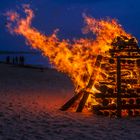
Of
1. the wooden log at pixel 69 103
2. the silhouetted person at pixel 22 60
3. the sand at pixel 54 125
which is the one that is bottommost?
the sand at pixel 54 125

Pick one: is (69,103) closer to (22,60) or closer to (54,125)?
(54,125)

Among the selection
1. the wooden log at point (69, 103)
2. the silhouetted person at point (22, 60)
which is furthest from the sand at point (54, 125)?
the silhouetted person at point (22, 60)

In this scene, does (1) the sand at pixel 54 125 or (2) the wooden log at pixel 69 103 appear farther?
(2) the wooden log at pixel 69 103

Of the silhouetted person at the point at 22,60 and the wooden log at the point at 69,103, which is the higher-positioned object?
the silhouetted person at the point at 22,60

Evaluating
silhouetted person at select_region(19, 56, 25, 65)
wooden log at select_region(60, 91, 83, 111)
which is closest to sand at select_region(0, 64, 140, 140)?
wooden log at select_region(60, 91, 83, 111)

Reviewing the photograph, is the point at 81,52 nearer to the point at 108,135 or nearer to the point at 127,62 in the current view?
the point at 127,62

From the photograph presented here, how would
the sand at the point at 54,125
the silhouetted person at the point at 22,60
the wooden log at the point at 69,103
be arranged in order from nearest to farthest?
1. the sand at the point at 54,125
2. the wooden log at the point at 69,103
3. the silhouetted person at the point at 22,60

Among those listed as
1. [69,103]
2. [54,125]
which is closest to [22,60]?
[69,103]

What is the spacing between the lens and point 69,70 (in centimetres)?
1631

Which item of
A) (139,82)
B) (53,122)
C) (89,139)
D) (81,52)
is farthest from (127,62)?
(89,139)

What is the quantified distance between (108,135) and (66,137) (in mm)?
1275

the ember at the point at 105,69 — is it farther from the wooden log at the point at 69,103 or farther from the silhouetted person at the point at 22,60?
the silhouetted person at the point at 22,60

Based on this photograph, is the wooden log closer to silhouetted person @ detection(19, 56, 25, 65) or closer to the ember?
the ember

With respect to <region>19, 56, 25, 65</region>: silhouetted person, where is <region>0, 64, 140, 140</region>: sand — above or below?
below
